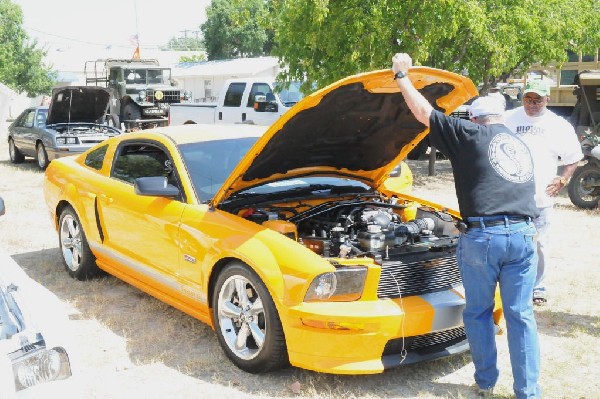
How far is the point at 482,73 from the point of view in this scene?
14.3 m

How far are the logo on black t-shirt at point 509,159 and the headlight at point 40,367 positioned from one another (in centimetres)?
248

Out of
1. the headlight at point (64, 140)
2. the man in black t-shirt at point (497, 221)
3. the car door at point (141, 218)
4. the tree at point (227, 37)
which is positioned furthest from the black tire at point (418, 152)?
the tree at point (227, 37)

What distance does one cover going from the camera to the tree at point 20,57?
41.4 m

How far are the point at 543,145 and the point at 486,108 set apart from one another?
1.93 meters

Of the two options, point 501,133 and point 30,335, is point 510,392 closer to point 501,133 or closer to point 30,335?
point 501,133

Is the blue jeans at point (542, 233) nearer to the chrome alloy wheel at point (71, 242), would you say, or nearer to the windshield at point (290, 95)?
the chrome alloy wheel at point (71, 242)

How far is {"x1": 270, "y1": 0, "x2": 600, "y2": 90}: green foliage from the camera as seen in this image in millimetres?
12227

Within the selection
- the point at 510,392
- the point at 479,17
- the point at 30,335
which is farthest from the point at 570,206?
the point at 30,335

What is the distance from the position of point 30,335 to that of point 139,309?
3.00 meters

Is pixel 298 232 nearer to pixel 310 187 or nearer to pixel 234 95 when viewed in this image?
pixel 310 187

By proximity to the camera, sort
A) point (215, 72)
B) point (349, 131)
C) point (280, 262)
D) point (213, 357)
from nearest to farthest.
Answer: point (280, 262) < point (213, 357) < point (349, 131) < point (215, 72)

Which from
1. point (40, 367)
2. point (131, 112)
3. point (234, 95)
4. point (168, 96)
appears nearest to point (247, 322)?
point (40, 367)

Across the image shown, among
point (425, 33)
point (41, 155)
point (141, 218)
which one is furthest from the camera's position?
point (41, 155)

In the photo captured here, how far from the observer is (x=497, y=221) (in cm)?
393
